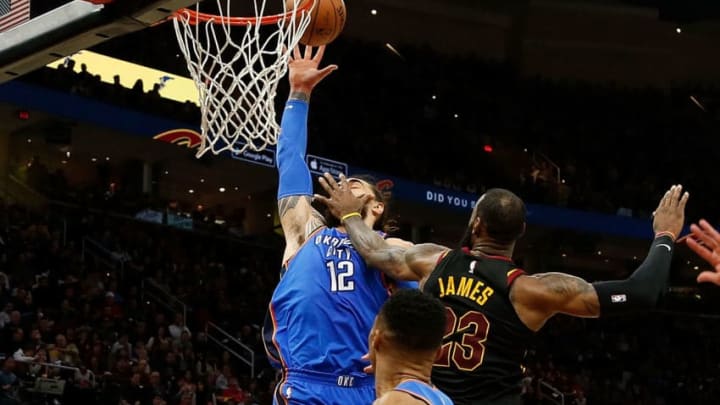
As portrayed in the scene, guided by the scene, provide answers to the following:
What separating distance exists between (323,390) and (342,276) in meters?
0.48

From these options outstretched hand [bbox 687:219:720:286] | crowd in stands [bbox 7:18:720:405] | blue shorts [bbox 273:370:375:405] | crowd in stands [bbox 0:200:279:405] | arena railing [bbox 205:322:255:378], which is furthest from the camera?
arena railing [bbox 205:322:255:378]

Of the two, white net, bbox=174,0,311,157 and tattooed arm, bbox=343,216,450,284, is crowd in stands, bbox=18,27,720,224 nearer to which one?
white net, bbox=174,0,311,157

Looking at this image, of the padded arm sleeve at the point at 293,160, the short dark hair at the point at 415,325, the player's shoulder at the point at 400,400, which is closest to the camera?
the player's shoulder at the point at 400,400

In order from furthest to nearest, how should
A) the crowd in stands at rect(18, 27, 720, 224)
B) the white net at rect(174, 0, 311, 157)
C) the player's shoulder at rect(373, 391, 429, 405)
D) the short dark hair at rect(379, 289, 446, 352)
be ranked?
the crowd in stands at rect(18, 27, 720, 224)
the white net at rect(174, 0, 311, 157)
the short dark hair at rect(379, 289, 446, 352)
the player's shoulder at rect(373, 391, 429, 405)

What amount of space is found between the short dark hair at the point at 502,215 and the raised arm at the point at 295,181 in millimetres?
952

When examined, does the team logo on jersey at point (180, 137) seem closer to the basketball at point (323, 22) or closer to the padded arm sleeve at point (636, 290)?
the basketball at point (323, 22)

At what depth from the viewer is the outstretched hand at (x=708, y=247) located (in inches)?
154

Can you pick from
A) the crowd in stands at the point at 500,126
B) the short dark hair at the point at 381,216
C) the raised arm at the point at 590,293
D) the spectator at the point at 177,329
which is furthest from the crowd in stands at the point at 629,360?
the raised arm at the point at 590,293

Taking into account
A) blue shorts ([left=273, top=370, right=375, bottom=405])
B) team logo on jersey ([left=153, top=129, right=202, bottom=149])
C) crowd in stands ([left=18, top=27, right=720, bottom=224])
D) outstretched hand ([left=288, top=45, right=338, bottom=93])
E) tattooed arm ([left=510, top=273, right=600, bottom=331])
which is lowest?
blue shorts ([left=273, top=370, right=375, bottom=405])

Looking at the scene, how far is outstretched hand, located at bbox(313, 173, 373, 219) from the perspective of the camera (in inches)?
192

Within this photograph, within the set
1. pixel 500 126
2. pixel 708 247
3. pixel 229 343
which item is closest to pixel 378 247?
pixel 708 247

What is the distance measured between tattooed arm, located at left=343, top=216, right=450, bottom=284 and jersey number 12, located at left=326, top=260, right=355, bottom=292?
0.13 metres

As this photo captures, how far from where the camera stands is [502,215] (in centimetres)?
435

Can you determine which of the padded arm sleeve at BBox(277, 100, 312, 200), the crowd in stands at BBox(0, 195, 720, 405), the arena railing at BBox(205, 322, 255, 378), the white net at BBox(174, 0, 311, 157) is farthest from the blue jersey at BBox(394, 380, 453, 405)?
the arena railing at BBox(205, 322, 255, 378)
